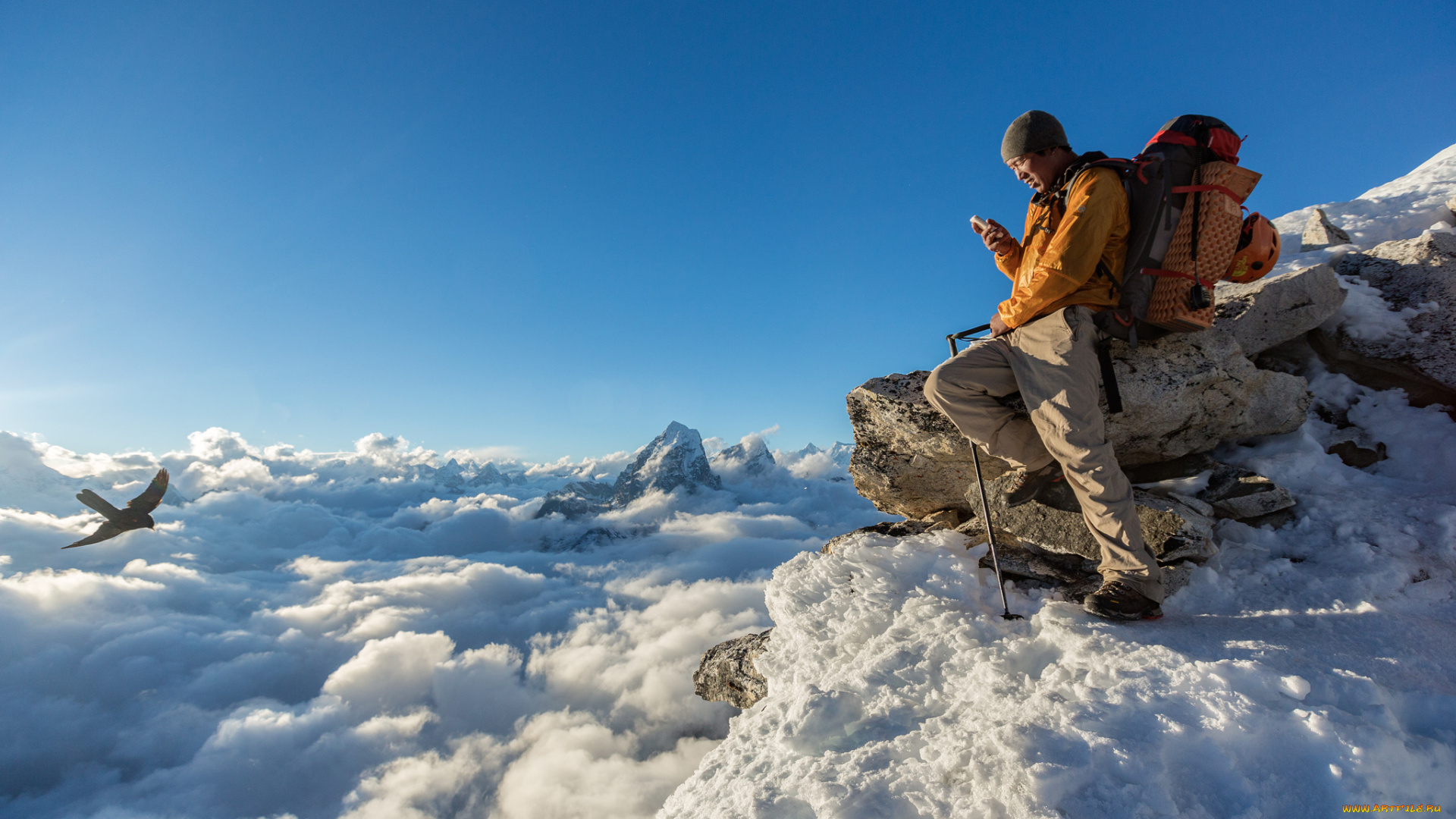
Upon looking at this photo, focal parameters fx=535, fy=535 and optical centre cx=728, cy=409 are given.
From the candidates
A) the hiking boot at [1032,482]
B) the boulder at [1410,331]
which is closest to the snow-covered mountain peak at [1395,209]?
the boulder at [1410,331]

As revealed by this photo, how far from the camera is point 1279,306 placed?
251 inches

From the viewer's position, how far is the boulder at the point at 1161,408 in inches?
221

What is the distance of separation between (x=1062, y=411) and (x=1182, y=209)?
192 cm

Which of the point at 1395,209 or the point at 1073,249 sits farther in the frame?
the point at 1395,209

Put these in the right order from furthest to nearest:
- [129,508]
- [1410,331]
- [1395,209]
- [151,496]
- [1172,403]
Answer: [151,496], [129,508], [1395,209], [1410,331], [1172,403]

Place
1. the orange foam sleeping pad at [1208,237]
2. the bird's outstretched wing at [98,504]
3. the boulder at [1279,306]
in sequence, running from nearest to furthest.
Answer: the orange foam sleeping pad at [1208,237]
the boulder at [1279,306]
the bird's outstretched wing at [98,504]

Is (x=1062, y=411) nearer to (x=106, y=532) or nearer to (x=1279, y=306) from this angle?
(x=1279, y=306)

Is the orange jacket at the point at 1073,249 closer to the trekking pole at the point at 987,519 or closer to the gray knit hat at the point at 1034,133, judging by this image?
the gray knit hat at the point at 1034,133

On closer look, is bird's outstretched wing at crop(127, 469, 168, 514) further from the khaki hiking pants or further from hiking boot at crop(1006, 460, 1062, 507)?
hiking boot at crop(1006, 460, 1062, 507)

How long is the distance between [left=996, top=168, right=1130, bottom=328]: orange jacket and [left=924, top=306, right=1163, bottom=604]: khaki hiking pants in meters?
0.20

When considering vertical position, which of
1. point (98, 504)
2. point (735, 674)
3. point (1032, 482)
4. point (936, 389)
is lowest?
point (735, 674)

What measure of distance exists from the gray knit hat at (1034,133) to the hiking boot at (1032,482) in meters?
2.92

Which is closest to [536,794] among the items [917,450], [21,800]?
[21,800]

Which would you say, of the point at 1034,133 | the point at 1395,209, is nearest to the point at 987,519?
the point at 1034,133
